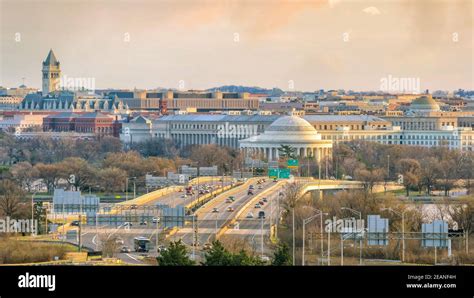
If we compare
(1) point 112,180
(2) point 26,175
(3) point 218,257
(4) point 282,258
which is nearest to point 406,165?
(1) point 112,180

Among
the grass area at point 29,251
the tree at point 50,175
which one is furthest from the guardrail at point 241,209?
the tree at point 50,175

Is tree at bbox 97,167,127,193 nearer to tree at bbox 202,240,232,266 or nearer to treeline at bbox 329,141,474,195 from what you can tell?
treeline at bbox 329,141,474,195

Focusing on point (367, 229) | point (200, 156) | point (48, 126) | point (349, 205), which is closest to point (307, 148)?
point (200, 156)

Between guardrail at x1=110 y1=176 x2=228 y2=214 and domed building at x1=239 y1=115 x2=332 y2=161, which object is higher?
domed building at x1=239 y1=115 x2=332 y2=161

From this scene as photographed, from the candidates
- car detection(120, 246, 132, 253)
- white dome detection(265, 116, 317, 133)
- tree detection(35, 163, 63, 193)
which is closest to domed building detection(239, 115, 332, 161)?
white dome detection(265, 116, 317, 133)

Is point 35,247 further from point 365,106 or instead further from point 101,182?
point 365,106
